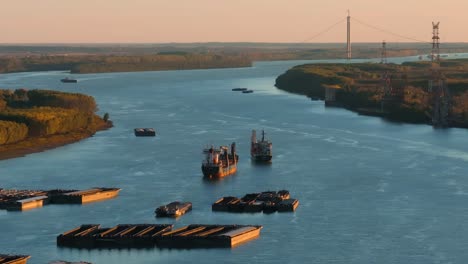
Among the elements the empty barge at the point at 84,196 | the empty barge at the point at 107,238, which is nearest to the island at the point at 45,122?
the empty barge at the point at 84,196

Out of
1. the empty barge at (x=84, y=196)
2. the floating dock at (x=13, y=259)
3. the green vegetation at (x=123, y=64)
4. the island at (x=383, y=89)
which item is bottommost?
the green vegetation at (x=123, y=64)

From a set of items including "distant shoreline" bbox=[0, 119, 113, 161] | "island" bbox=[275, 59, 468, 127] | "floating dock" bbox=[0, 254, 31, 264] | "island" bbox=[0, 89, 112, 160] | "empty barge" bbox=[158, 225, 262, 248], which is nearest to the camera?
"floating dock" bbox=[0, 254, 31, 264]

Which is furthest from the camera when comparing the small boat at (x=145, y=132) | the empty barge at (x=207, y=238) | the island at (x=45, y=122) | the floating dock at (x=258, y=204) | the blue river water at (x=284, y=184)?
the small boat at (x=145, y=132)

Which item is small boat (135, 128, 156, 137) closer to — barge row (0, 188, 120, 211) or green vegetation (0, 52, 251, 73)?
barge row (0, 188, 120, 211)

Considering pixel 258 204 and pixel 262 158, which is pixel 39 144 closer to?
pixel 262 158

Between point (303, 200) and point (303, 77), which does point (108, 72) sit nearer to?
point (303, 77)

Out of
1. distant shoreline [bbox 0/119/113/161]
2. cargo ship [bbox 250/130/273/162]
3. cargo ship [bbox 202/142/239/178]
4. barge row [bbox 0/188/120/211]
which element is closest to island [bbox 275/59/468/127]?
cargo ship [bbox 250/130/273/162]

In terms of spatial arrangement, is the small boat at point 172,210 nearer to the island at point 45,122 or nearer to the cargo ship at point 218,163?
the cargo ship at point 218,163

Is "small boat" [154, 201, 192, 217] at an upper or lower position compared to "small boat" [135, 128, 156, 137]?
upper
